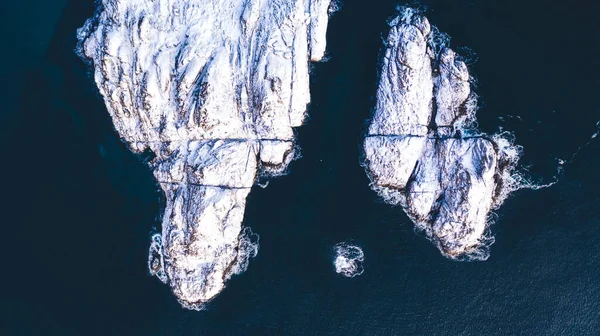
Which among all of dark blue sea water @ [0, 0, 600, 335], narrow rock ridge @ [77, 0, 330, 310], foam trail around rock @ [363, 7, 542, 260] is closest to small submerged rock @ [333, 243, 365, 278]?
dark blue sea water @ [0, 0, 600, 335]

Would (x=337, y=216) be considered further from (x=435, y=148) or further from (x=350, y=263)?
(x=435, y=148)

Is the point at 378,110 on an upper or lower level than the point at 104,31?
lower

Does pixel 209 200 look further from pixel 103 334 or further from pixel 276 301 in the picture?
pixel 103 334

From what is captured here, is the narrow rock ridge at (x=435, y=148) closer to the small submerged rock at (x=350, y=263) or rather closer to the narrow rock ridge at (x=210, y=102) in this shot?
the small submerged rock at (x=350, y=263)

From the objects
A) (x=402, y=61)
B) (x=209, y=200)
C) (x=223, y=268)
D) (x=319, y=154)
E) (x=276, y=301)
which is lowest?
(x=276, y=301)

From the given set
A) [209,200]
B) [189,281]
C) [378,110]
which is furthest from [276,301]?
[378,110]

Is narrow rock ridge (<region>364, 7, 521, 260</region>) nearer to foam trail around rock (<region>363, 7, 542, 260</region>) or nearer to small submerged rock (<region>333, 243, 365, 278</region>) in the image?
foam trail around rock (<region>363, 7, 542, 260</region>)
